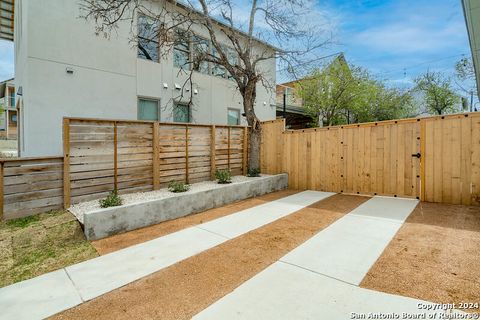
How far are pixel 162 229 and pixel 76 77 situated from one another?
543 cm

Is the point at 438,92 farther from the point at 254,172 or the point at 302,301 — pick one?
the point at 302,301

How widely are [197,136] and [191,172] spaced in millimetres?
974

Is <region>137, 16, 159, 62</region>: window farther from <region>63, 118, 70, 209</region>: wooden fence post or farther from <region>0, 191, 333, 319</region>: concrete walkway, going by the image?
<region>0, 191, 333, 319</region>: concrete walkway

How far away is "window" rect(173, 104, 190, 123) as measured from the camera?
29.6 ft

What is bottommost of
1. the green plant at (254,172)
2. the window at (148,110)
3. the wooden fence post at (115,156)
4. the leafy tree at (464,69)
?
the green plant at (254,172)

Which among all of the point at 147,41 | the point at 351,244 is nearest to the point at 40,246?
the point at 351,244

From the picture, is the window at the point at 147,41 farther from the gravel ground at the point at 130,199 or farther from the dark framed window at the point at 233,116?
the gravel ground at the point at 130,199

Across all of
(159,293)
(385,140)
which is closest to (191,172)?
(159,293)

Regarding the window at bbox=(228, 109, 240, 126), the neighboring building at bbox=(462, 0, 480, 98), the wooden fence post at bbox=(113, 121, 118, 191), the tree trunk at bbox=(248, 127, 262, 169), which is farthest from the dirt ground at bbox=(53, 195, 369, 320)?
the window at bbox=(228, 109, 240, 126)

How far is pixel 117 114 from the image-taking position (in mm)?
7543

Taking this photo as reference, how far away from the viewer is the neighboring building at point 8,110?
2452 cm

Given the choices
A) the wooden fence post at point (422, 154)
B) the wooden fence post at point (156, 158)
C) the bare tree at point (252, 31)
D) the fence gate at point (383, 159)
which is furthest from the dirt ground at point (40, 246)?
the wooden fence post at point (422, 154)

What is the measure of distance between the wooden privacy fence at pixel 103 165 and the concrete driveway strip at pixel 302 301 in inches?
153

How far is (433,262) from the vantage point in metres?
2.81
